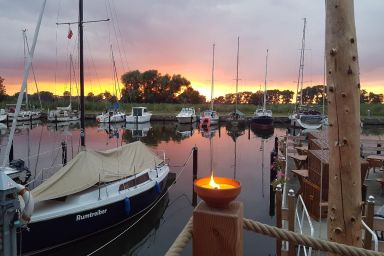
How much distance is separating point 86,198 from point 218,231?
9.23 meters

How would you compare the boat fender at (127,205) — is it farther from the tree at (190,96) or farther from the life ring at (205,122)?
the tree at (190,96)

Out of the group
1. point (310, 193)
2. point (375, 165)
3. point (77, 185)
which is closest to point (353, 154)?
point (310, 193)

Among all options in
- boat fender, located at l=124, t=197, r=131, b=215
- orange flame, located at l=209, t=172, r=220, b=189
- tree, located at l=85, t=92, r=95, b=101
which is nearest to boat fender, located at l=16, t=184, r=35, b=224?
orange flame, located at l=209, t=172, r=220, b=189

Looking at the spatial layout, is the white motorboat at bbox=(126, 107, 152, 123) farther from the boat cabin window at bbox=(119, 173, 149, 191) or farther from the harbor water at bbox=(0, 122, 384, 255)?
the boat cabin window at bbox=(119, 173, 149, 191)

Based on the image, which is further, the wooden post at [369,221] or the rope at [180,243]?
the wooden post at [369,221]

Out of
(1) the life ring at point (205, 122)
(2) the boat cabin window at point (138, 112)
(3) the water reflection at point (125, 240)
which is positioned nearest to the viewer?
(3) the water reflection at point (125, 240)

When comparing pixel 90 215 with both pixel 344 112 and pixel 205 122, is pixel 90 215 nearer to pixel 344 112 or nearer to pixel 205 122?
pixel 344 112

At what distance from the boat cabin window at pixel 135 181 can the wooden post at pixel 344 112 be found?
31.0 feet

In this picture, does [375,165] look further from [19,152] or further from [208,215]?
[19,152]

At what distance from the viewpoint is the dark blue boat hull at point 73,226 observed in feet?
29.3

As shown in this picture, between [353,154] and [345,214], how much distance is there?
603mm

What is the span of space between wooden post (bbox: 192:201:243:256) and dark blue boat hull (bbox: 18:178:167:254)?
25.2ft

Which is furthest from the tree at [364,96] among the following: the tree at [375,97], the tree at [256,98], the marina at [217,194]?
the marina at [217,194]

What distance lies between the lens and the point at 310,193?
28.6 ft
